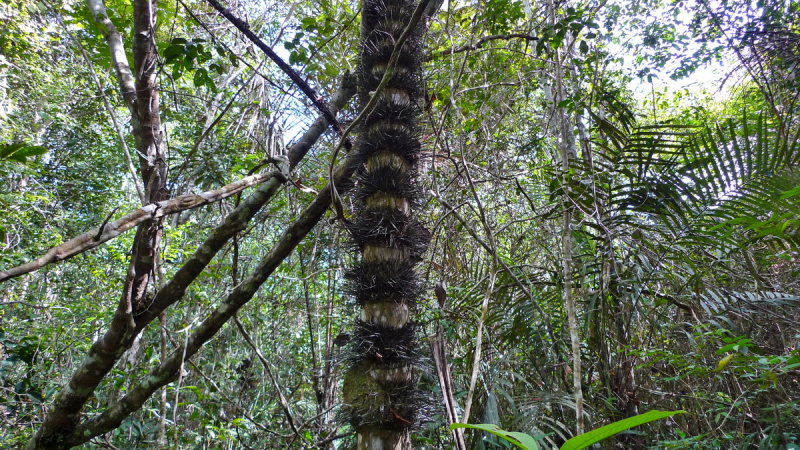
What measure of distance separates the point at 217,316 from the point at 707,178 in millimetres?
2463

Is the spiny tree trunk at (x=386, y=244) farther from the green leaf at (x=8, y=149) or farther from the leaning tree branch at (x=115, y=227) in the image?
the green leaf at (x=8, y=149)

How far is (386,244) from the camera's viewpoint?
157 cm

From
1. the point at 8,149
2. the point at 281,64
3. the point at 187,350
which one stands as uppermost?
the point at 281,64

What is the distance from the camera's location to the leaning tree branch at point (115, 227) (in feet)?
3.02

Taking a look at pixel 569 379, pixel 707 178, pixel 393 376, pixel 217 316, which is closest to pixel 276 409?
pixel 217 316

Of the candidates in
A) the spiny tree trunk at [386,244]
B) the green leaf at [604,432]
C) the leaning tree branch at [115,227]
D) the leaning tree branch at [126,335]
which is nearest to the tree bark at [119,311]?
the leaning tree branch at [126,335]

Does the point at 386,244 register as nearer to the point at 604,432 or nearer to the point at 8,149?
the point at 604,432

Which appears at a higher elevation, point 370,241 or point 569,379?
point 370,241

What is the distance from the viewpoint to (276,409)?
4.72 meters

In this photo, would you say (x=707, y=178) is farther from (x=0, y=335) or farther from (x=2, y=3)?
(x=2, y=3)

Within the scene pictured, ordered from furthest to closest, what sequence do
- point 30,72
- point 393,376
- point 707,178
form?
1. point 30,72
2. point 707,178
3. point 393,376

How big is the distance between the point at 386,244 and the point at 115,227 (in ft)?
2.79

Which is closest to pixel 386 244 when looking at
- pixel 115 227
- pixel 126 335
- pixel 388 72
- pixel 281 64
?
pixel 388 72

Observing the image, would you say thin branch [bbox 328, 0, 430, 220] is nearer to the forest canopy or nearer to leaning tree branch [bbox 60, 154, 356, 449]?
the forest canopy
